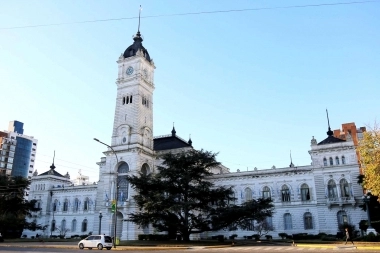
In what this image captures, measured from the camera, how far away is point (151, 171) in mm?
61000

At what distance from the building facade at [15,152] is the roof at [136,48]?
6168 cm

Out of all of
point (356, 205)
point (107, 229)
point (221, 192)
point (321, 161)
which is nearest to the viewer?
point (221, 192)

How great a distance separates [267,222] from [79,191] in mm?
42988

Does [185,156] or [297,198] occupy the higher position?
[185,156]

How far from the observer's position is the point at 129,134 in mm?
58938

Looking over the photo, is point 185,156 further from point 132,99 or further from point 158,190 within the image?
point 132,99

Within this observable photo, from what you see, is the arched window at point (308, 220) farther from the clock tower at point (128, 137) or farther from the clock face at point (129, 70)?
the clock face at point (129, 70)

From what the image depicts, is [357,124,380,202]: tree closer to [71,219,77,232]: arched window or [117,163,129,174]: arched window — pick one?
[117,163,129,174]: arched window

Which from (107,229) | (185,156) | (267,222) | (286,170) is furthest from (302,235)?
(107,229)

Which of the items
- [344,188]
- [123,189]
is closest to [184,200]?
[123,189]

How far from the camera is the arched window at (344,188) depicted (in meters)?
48.6

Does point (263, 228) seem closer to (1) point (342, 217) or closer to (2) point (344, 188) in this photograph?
(1) point (342, 217)

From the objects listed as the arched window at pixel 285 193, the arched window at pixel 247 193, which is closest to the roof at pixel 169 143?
the arched window at pixel 247 193

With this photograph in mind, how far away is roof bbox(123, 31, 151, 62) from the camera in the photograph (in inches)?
2586
